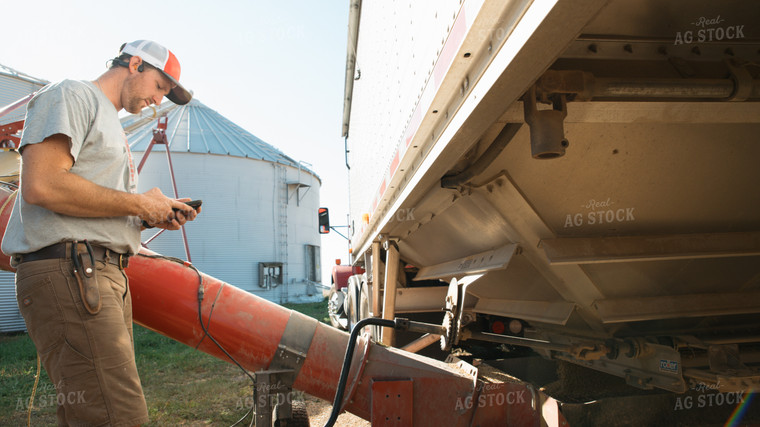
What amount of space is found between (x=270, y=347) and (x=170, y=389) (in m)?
3.63

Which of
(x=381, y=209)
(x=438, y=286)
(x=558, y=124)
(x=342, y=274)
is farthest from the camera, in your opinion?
(x=342, y=274)

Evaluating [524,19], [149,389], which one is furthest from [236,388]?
[524,19]

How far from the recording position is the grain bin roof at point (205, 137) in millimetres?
18297

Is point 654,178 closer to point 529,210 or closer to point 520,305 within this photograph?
point 529,210

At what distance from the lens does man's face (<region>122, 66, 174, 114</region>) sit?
1927 millimetres

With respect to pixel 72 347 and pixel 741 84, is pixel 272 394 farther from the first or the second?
pixel 741 84

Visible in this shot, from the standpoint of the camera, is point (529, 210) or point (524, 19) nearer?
point (524, 19)

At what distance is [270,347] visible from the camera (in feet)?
7.86

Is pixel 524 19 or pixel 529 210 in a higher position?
pixel 524 19

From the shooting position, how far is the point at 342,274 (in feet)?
29.8

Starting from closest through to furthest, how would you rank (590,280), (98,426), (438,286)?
(98,426)
(590,280)
(438,286)

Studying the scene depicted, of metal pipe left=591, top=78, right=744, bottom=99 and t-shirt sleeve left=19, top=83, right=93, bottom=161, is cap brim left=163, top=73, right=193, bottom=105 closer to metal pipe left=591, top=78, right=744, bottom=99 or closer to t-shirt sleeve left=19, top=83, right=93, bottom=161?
t-shirt sleeve left=19, top=83, right=93, bottom=161

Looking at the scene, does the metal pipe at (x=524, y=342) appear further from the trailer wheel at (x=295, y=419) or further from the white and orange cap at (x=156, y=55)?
the white and orange cap at (x=156, y=55)

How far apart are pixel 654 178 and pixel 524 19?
1.28 meters
